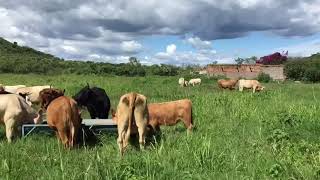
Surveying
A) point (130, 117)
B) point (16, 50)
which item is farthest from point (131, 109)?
point (16, 50)

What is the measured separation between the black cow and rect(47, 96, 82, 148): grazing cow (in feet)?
13.5

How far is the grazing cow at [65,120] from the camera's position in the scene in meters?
10.3

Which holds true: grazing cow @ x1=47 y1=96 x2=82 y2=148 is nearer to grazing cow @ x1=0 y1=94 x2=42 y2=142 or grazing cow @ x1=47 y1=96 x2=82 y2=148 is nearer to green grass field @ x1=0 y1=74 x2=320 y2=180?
green grass field @ x1=0 y1=74 x2=320 y2=180

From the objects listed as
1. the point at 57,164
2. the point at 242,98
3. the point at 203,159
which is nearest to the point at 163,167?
the point at 203,159

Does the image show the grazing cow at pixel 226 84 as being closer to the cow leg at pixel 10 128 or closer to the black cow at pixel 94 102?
the black cow at pixel 94 102

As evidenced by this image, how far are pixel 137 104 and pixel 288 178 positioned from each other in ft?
12.8

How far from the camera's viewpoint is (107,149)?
383 inches

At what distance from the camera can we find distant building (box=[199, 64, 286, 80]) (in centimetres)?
5225

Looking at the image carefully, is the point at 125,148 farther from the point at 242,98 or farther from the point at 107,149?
the point at 242,98

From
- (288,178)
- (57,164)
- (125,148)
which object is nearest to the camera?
(288,178)

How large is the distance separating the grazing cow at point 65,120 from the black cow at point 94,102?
162 inches

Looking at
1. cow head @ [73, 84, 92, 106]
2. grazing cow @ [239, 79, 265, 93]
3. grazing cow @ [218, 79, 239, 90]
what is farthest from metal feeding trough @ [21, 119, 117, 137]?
grazing cow @ [218, 79, 239, 90]

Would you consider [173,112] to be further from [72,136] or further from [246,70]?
[246,70]

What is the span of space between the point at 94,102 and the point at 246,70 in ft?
136
